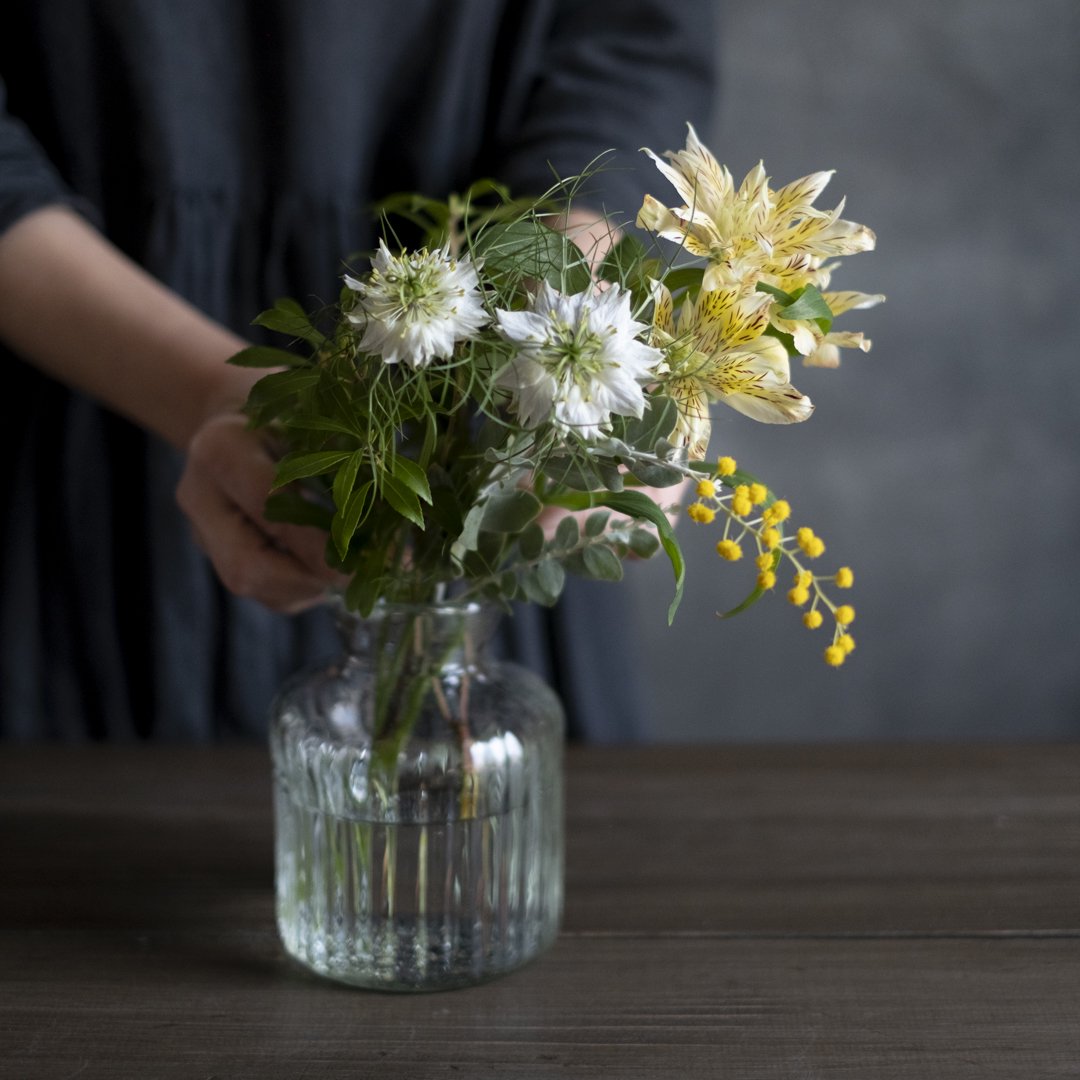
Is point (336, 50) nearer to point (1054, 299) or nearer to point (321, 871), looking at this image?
point (321, 871)

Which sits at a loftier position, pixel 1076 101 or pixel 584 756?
pixel 1076 101

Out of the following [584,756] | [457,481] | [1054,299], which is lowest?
[584,756]

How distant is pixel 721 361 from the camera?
1.37 ft

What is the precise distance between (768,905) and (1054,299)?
1.03m

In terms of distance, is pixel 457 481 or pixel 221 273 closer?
pixel 457 481

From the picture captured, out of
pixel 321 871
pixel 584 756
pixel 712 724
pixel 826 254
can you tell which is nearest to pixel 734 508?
pixel 826 254

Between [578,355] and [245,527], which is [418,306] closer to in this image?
[578,355]

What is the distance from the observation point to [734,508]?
418 millimetres

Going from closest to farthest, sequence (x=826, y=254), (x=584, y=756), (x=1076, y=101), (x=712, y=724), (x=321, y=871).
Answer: (x=826, y=254) < (x=321, y=871) < (x=584, y=756) < (x=1076, y=101) < (x=712, y=724)

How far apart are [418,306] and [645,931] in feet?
1.06

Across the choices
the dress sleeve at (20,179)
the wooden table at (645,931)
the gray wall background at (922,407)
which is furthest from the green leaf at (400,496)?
the gray wall background at (922,407)

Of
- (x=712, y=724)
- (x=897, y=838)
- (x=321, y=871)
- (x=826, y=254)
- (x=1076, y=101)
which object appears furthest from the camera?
(x=712, y=724)

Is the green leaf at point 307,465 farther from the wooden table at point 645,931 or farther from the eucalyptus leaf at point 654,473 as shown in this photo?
the wooden table at point 645,931

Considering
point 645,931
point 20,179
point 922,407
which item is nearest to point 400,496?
point 645,931
